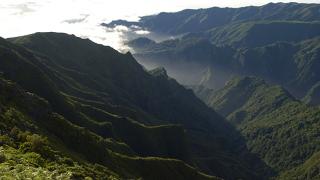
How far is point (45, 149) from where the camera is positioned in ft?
241

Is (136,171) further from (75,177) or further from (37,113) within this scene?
(75,177)

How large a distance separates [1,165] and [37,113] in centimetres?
8487

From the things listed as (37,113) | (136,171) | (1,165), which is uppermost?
(1,165)

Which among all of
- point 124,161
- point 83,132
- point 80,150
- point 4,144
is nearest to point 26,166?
point 4,144

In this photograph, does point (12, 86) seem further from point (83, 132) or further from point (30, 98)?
point (83, 132)

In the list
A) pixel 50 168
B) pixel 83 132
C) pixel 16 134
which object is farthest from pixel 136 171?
pixel 50 168

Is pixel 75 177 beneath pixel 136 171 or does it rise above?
above

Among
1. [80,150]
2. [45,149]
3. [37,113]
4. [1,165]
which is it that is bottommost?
[80,150]

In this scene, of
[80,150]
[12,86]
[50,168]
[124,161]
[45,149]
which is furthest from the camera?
[124,161]

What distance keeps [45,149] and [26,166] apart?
729 inches

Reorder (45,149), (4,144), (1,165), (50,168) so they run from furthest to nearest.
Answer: (45,149)
(4,144)
(50,168)
(1,165)

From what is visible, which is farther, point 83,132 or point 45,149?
point 83,132

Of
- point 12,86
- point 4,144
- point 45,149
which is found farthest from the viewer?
point 12,86

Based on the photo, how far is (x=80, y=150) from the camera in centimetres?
14550
